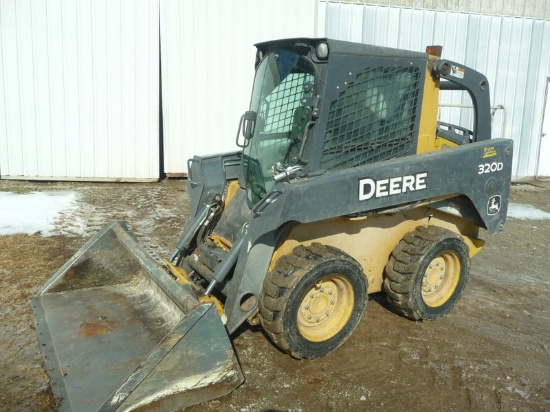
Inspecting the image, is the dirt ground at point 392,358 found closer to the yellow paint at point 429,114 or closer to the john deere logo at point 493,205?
the john deere logo at point 493,205

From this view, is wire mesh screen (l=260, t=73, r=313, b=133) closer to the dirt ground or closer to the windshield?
the windshield

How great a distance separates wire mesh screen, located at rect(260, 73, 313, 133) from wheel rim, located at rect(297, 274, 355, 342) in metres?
1.18

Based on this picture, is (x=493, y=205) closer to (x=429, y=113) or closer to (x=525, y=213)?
(x=429, y=113)

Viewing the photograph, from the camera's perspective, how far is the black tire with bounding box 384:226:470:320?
14.4ft

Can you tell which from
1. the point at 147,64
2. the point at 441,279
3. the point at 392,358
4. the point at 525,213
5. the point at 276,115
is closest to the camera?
the point at 392,358

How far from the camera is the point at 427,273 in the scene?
4637 mm

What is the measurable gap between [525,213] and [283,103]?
6.62 metres

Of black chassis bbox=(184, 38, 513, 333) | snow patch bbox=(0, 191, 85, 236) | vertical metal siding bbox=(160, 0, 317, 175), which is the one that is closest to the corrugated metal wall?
vertical metal siding bbox=(160, 0, 317, 175)

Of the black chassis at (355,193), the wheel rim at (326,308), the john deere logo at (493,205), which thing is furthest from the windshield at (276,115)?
the john deere logo at (493,205)

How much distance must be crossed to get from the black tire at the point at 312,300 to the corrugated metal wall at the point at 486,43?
7509 millimetres

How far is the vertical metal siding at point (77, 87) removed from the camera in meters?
9.54

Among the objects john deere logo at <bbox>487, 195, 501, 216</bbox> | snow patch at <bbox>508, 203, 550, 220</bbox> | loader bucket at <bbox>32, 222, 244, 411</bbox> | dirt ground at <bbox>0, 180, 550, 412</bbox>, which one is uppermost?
john deere logo at <bbox>487, 195, 501, 216</bbox>

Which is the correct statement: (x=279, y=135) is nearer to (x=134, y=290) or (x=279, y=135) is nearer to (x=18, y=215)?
(x=134, y=290)

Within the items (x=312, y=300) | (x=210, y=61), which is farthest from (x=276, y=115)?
(x=210, y=61)
